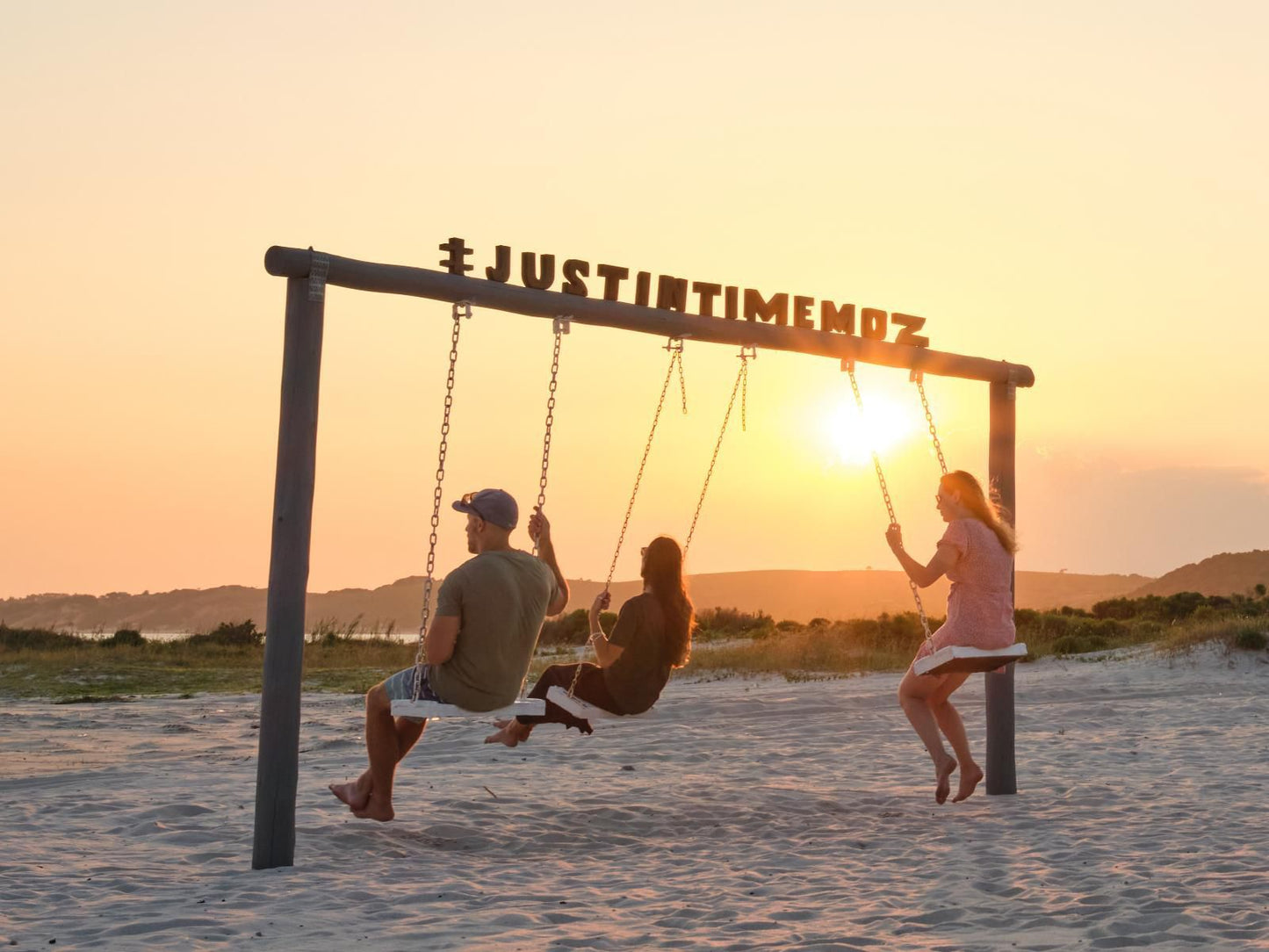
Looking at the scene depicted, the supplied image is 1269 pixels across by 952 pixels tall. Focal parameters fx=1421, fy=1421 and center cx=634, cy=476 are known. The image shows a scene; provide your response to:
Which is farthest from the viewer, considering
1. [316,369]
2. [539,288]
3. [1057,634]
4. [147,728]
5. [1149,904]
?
[1057,634]

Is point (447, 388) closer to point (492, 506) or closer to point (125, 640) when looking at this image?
point (492, 506)

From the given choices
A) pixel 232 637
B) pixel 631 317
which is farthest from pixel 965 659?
pixel 232 637

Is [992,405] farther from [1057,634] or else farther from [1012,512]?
[1057,634]

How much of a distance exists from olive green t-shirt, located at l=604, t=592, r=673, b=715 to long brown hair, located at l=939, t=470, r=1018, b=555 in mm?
2043

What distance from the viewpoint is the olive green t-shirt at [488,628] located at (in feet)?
24.1

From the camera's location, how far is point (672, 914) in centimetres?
620

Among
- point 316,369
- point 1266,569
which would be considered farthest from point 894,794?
point 1266,569

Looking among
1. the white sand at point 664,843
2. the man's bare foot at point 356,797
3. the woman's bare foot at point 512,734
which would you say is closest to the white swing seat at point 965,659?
the white sand at point 664,843

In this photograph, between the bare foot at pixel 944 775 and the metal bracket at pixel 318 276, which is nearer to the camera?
the metal bracket at pixel 318 276

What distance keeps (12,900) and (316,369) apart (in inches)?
113

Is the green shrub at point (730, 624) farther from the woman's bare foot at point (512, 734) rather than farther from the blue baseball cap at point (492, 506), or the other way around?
the blue baseball cap at point (492, 506)

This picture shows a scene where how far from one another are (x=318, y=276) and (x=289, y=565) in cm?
149

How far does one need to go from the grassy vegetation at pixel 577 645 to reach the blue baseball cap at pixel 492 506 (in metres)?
11.6

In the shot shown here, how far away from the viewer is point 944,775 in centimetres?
877
